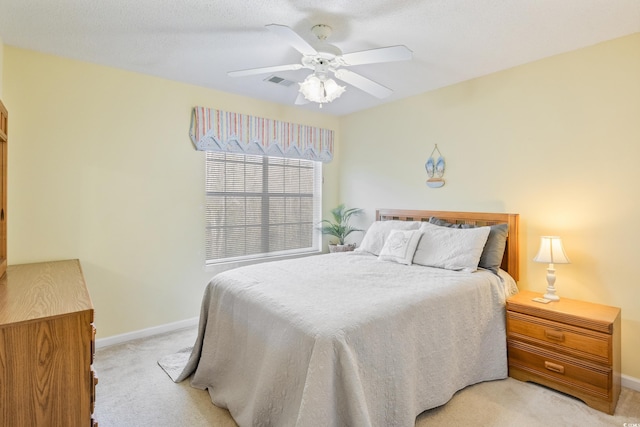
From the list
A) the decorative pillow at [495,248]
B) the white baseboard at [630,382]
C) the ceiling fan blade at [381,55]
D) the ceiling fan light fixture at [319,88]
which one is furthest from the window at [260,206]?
the white baseboard at [630,382]

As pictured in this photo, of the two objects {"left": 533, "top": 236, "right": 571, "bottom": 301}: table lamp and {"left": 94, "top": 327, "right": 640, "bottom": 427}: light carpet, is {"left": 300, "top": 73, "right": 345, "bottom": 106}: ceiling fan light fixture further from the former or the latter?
{"left": 94, "top": 327, "right": 640, "bottom": 427}: light carpet

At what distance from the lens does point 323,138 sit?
4.53 metres

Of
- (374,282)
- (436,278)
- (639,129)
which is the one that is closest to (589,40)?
(639,129)

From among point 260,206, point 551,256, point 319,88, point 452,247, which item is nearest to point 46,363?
point 319,88

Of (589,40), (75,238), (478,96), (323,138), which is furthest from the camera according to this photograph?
(323,138)

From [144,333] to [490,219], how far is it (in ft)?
11.3

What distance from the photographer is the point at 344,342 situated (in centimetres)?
160

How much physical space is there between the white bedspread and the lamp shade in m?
0.38

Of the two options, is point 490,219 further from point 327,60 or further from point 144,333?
point 144,333

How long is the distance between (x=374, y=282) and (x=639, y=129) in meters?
2.14

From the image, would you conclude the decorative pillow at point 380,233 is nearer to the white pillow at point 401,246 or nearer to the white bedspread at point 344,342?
the white pillow at point 401,246

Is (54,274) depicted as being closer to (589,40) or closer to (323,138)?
(323,138)

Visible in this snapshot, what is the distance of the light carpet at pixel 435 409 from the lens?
6.59 feet

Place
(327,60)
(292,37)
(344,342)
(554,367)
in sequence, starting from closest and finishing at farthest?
(344,342)
(292,37)
(327,60)
(554,367)
